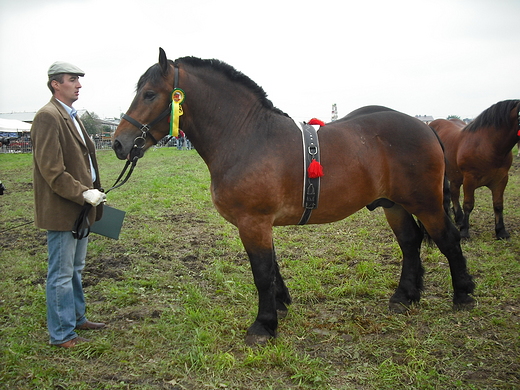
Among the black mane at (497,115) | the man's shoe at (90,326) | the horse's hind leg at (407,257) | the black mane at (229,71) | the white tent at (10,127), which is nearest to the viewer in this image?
the black mane at (229,71)

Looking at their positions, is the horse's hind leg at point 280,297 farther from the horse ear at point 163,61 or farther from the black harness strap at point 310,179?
the horse ear at point 163,61

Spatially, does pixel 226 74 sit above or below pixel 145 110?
above

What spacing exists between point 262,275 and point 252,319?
0.68 metres

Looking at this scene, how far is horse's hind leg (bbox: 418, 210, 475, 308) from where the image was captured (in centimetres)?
386

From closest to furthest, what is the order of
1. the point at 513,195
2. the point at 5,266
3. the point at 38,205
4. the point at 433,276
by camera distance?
the point at 38,205, the point at 433,276, the point at 5,266, the point at 513,195

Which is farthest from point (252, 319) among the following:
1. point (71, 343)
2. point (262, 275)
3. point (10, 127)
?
point (10, 127)

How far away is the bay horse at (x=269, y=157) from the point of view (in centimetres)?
332

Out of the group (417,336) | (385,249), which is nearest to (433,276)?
(385,249)

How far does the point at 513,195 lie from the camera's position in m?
9.59

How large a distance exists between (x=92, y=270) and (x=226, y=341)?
8.69 feet

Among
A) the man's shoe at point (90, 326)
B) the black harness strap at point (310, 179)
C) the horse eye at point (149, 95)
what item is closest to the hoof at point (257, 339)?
the black harness strap at point (310, 179)

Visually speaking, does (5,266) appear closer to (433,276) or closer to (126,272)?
(126,272)

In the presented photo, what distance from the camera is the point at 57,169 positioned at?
117 inches

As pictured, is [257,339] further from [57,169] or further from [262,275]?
[57,169]
